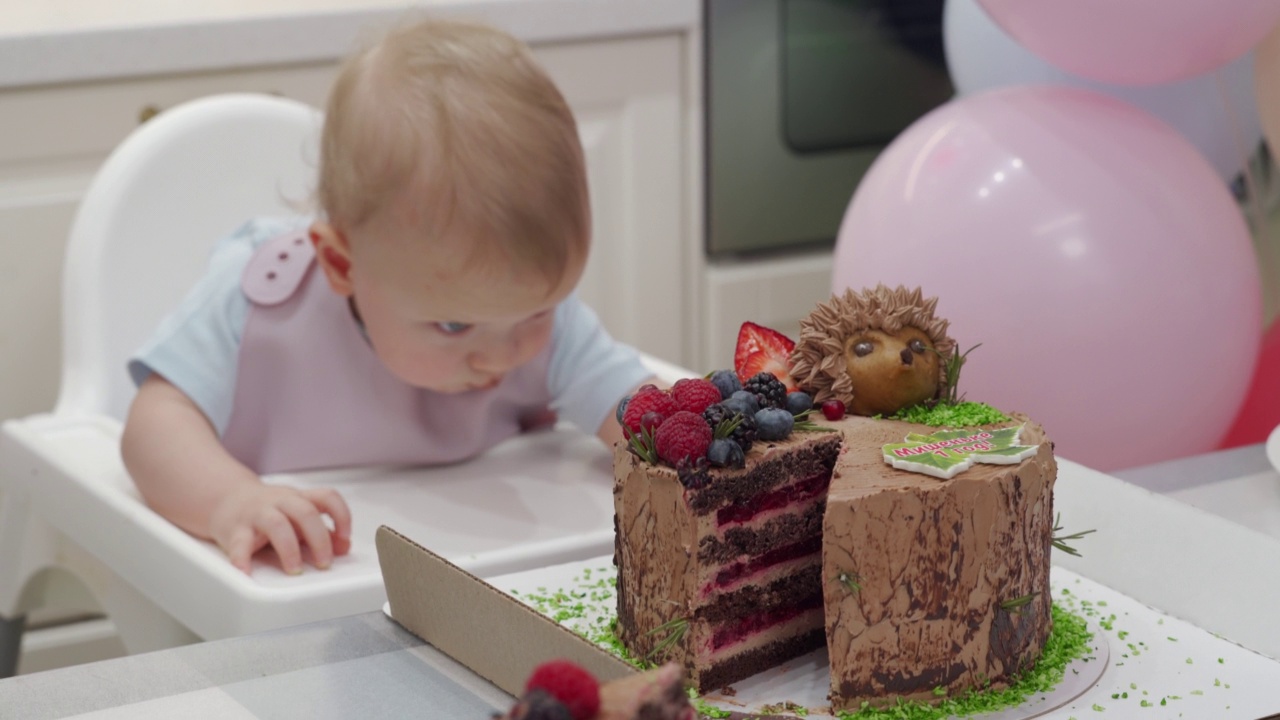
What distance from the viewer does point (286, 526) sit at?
110 cm

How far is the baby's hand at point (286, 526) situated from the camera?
1092 mm

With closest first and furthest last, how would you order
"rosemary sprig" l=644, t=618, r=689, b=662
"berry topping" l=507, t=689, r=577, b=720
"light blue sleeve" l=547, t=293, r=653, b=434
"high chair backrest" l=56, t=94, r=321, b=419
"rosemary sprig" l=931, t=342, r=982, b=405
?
1. "berry topping" l=507, t=689, r=577, b=720
2. "rosemary sprig" l=644, t=618, r=689, b=662
3. "rosemary sprig" l=931, t=342, r=982, b=405
4. "light blue sleeve" l=547, t=293, r=653, b=434
5. "high chair backrest" l=56, t=94, r=321, b=419

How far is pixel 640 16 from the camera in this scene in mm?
2221

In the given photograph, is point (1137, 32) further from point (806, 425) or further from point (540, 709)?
point (540, 709)

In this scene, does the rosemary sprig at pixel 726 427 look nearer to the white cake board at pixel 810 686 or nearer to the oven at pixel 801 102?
the white cake board at pixel 810 686

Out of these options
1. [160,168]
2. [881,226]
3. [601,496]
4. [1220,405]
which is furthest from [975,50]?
[160,168]

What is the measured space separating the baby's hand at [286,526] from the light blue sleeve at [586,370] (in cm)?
36

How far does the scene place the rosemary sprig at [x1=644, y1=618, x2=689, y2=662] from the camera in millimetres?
811

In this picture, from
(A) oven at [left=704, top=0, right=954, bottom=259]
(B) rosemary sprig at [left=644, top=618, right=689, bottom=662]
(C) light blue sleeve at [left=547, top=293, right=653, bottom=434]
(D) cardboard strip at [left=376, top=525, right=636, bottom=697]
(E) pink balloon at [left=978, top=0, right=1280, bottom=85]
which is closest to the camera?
(D) cardboard strip at [left=376, top=525, right=636, bottom=697]

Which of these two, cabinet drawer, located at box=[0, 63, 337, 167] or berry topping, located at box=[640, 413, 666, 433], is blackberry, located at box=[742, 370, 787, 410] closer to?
berry topping, located at box=[640, 413, 666, 433]

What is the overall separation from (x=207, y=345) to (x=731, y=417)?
0.74 metres

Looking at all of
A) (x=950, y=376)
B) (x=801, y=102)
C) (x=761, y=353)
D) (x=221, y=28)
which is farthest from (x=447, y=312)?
(x=801, y=102)

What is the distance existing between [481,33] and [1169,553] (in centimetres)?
77

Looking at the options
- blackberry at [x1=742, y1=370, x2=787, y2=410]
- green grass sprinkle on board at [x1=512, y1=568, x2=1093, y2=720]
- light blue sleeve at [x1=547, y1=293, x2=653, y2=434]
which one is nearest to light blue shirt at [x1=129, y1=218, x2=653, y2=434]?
light blue sleeve at [x1=547, y1=293, x2=653, y2=434]
